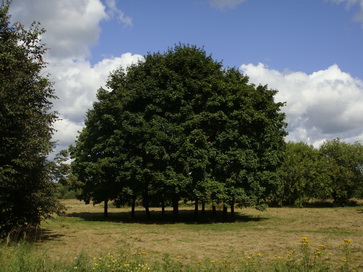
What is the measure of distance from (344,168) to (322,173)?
5.60m

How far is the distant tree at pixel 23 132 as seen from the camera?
50.9 feet

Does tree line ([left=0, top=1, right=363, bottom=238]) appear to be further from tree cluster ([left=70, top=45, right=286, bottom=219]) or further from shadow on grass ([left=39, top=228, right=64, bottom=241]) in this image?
shadow on grass ([left=39, top=228, right=64, bottom=241])

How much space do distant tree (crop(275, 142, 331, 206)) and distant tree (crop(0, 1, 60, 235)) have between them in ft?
145

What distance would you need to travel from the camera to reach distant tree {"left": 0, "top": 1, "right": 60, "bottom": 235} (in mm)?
15516

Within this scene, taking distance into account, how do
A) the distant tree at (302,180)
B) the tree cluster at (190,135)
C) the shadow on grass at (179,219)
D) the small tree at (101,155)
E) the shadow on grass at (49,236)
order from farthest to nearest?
the distant tree at (302,180) → the shadow on grass at (179,219) → the small tree at (101,155) → the tree cluster at (190,135) → the shadow on grass at (49,236)

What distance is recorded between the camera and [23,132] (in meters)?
16.2

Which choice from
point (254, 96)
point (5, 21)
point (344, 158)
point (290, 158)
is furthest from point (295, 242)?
point (344, 158)

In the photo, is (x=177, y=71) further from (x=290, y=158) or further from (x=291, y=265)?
(x=290, y=158)

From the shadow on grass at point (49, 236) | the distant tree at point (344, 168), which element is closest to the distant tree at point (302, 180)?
the distant tree at point (344, 168)

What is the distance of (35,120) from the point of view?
16750 mm

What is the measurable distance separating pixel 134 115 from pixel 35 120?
14226mm

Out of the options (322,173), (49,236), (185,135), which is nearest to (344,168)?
(322,173)

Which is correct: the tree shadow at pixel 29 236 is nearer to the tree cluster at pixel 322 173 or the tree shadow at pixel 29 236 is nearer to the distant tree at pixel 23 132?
the distant tree at pixel 23 132

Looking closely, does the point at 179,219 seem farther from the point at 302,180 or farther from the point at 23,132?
the point at 302,180
